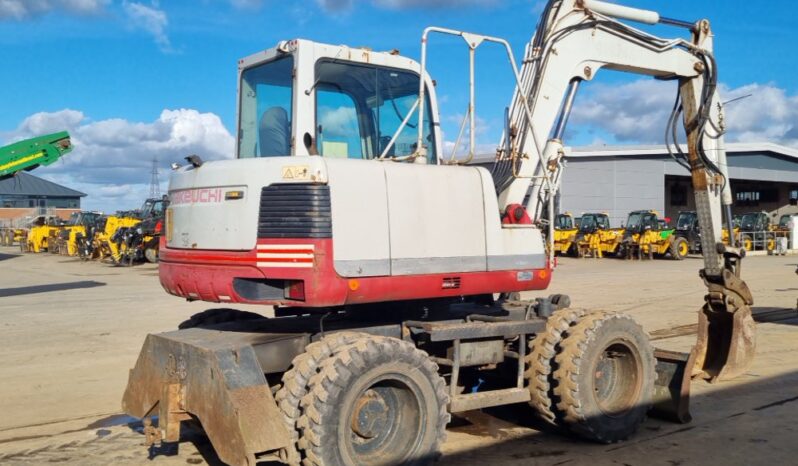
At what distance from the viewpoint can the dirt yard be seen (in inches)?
235

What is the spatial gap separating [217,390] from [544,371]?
269 cm

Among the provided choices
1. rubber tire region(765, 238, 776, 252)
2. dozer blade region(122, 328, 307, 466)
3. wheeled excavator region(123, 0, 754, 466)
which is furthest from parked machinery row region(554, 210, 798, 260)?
dozer blade region(122, 328, 307, 466)

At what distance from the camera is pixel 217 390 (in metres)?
4.80

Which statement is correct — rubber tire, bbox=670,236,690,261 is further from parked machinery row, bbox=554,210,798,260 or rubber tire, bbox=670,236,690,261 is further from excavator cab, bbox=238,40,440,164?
excavator cab, bbox=238,40,440,164

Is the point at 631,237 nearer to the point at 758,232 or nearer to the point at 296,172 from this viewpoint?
the point at 758,232

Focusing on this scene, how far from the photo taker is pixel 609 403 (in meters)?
6.50

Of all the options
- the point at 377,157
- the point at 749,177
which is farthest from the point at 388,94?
the point at 749,177

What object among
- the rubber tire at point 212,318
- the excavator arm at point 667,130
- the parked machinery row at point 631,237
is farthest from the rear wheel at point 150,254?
the excavator arm at point 667,130

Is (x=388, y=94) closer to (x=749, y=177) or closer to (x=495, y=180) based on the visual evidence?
(x=495, y=180)

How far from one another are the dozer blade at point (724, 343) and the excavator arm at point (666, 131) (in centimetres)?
1

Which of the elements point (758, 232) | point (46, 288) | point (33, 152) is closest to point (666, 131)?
point (46, 288)

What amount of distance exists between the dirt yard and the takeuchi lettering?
6.77 ft

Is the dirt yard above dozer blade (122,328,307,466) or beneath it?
beneath

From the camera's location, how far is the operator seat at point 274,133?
5730 millimetres
